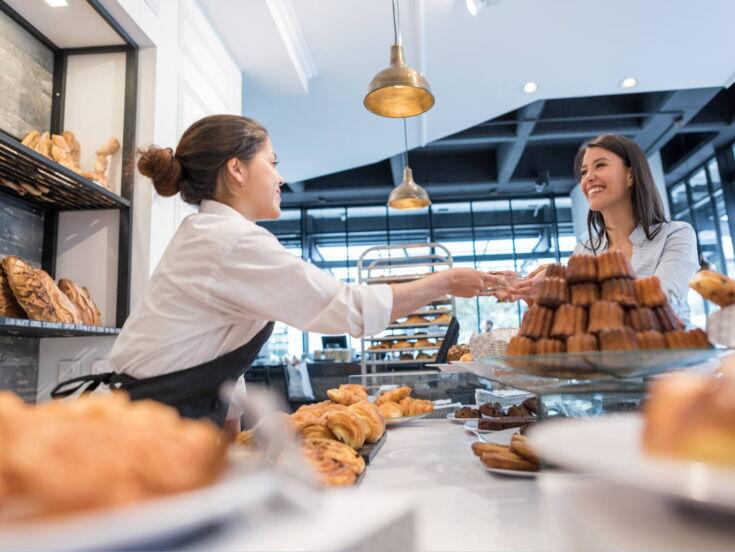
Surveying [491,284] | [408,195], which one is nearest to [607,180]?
[491,284]

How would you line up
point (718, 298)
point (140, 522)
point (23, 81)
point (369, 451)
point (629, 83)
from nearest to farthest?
point (140, 522)
point (718, 298)
point (369, 451)
point (23, 81)
point (629, 83)

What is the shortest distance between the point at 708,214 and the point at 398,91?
776 centimetres

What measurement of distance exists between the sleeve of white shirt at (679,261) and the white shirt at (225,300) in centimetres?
96

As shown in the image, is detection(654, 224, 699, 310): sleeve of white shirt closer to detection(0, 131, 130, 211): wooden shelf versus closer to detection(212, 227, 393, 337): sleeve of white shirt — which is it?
detection(212, 227, 393, 337): sleeve of white shirt

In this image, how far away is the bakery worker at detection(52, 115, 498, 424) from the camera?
1.17 meters

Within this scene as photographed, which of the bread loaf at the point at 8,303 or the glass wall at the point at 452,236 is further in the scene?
the glass wall at the point at 452,236

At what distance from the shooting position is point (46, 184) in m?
2.24

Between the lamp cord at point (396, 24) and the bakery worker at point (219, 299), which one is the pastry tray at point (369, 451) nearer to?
the bakery worker at point (219, 299)

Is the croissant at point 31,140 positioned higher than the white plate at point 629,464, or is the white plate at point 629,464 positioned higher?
the croissant at point 31,140

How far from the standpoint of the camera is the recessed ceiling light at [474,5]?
12.0 feet

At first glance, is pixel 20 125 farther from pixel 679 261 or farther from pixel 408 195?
pixel 408 195

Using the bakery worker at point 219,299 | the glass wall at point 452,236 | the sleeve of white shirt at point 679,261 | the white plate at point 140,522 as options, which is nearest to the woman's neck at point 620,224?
the sleeve of white shirt at point 679,261

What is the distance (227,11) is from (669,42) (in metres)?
3.81

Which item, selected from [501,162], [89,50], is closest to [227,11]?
[89,50]
